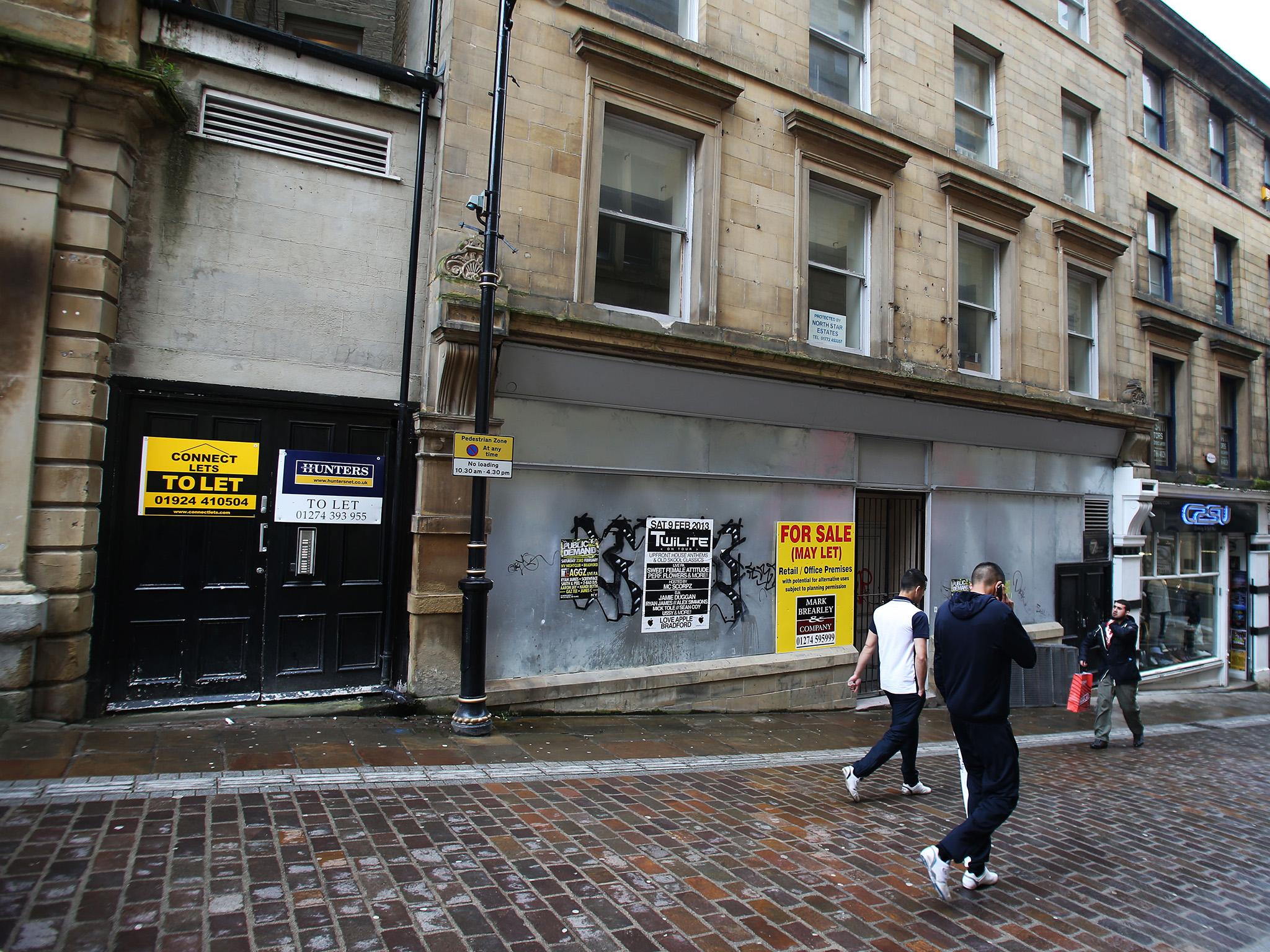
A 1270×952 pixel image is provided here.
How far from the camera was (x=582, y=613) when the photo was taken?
27.8 ft

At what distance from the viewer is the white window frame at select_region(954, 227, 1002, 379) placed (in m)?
12.2

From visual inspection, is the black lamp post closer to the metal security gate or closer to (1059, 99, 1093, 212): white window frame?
the metal security gate

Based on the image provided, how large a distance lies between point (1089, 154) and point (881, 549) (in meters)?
9.46

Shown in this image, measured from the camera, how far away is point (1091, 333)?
47.3 ft

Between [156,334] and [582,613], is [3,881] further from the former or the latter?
[582,613]

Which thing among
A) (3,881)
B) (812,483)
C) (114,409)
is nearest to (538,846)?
(3,881)

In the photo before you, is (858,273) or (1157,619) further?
(1157,619)

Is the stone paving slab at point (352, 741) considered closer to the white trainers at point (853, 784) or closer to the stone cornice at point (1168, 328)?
the white trainers at point (853, 784)

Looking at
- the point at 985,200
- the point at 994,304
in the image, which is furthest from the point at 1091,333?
the point at 985,200

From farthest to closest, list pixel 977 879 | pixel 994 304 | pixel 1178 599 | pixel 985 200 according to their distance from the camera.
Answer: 1. pixel 1178 599
2. pixel 994 304
3. pixel 985 200
4. pixel 977 879

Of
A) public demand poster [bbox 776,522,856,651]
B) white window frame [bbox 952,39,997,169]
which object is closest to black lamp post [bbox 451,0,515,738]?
public demand poster [bbox 776,522,856,651]

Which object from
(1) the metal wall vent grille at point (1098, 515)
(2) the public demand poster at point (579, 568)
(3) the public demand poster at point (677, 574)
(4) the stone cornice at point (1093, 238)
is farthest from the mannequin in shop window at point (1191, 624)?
(2) the public demand poster at point (579, 568)

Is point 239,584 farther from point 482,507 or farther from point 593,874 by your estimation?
point 593,874

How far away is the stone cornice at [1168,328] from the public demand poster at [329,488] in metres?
14.8
